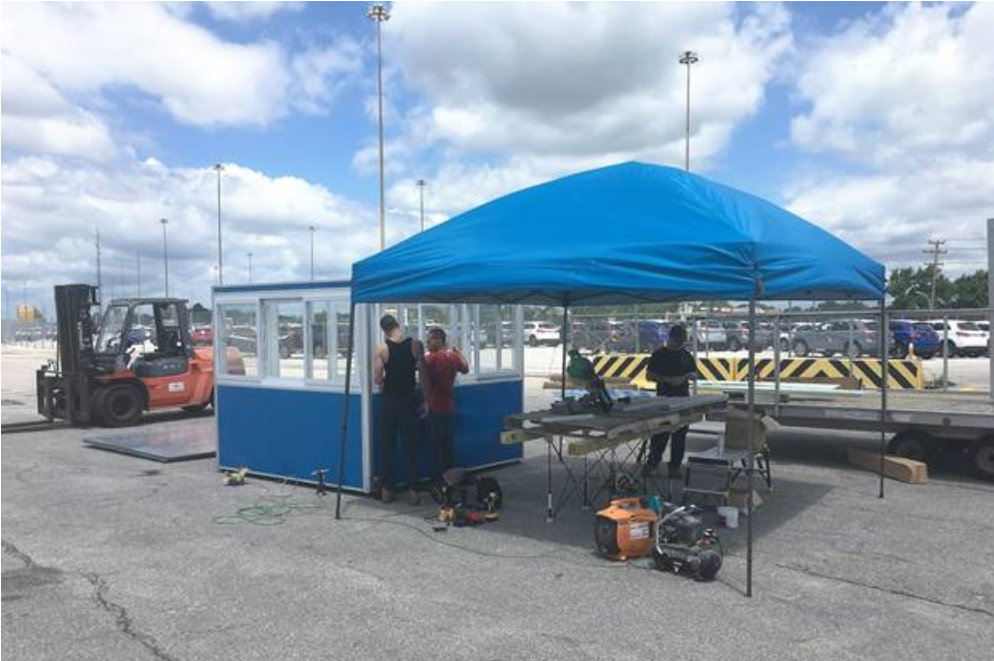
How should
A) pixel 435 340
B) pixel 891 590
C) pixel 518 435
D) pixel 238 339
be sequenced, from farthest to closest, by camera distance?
1. pixel 238 339
2. pixel 435 340
3. pixel 518 435
4. pixel 891 590

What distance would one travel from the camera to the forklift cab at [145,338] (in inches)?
578

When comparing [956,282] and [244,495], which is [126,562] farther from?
[956,282]

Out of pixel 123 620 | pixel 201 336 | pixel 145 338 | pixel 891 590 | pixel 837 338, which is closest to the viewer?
pixel 123 620

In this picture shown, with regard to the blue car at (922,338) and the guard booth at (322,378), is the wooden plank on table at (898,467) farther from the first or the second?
the blue car at (922,338)

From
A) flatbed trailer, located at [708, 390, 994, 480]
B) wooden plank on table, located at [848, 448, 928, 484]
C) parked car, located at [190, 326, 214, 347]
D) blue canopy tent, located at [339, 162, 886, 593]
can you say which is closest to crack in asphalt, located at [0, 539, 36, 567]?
blue canopy tent, located at [339, 162, 886, 593]

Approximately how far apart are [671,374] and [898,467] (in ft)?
8.88

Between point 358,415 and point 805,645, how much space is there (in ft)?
17.1

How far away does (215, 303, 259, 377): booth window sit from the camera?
9539 millimetres

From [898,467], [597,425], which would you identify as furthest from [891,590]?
[898,467]

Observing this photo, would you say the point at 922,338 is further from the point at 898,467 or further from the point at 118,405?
the point at 118,405

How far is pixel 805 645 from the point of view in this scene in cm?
443

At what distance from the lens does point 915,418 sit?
29.7 feet

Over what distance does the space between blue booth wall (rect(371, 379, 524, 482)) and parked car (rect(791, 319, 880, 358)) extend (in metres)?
6.07

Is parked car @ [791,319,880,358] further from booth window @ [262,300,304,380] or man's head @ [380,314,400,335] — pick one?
booth window @ [262,300,304,380]
